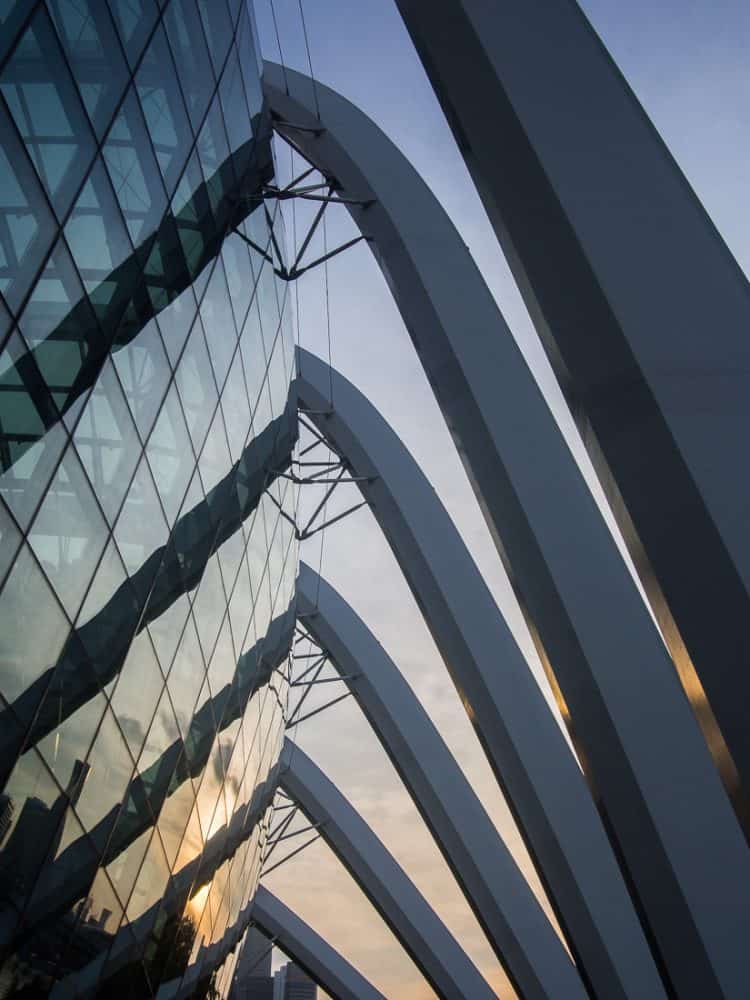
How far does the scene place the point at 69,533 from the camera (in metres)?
9.34

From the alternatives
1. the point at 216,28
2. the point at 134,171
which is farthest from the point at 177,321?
the point at 216,28

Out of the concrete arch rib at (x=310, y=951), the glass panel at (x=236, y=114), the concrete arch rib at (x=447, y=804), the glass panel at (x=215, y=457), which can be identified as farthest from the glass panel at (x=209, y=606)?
the concrete arch rib at (x=310, y=951)

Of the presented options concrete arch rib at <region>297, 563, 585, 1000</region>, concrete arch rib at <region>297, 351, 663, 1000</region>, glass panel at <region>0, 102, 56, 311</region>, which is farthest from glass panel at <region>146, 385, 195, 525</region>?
concrete arch rib at <region>297, 563, 585, 1000</region>

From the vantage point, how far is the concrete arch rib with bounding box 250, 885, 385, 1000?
5338 centimetres

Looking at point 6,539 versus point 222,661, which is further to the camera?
point 222,661

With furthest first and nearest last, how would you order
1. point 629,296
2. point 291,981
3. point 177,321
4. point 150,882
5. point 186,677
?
point 291,981 < point 186,677 < point 150,882 < point 177,321 < point 629,296

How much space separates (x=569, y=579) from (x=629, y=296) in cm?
606

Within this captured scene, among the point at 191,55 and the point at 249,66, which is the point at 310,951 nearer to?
the point at 249,66

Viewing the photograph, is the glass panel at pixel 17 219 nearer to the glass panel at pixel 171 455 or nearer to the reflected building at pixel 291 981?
the glass panel at pixel 171 455

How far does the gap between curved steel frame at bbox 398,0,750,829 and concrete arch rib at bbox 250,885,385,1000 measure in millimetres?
50126

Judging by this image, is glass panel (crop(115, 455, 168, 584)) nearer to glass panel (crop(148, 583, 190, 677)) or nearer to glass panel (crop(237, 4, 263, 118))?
glass panel (crop(148, 583, 190, 677))

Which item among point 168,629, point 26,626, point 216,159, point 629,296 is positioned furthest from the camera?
point 216,159

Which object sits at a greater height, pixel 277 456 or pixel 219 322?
pixel 277 456

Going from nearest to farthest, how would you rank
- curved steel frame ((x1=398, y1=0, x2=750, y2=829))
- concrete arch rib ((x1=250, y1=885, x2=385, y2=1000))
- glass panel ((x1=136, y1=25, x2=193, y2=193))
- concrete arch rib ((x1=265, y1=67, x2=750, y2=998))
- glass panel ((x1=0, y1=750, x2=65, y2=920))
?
curved steel frame ((x1=398, y1=0, x2=750, y2=829)) < glass panel ((x1=0, y1=750, x2=65, y2=920)) < glass panel ((x1=136, y1=25, x2=193, y2=193)) < concrete arch rib ((x1=265, y1=67, x2=750, y2=998)) < concrete arch rib ((x1=250, y1=885, x2=385, y2=1000))
